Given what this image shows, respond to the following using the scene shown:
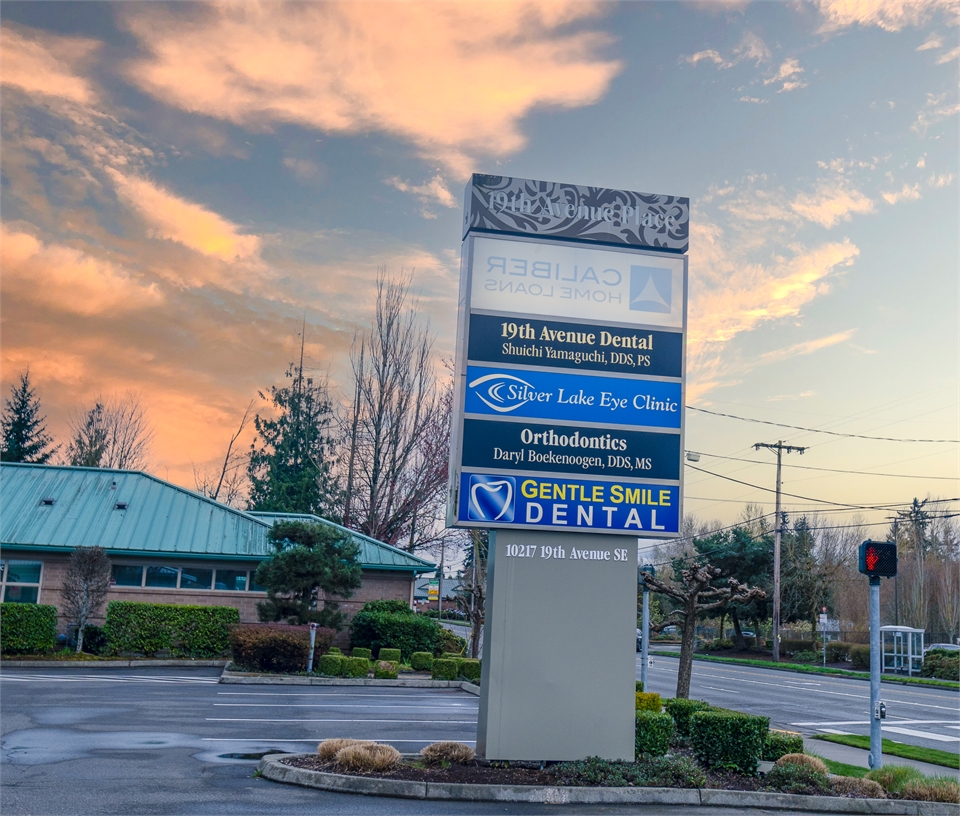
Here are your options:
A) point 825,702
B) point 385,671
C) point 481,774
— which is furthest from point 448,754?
point 825,702

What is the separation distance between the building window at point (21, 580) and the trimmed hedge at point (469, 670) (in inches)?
596

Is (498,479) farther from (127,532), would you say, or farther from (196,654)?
(127,532)

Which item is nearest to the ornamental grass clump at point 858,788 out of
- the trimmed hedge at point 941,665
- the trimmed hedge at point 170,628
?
the trimmed hedge at point 170,628

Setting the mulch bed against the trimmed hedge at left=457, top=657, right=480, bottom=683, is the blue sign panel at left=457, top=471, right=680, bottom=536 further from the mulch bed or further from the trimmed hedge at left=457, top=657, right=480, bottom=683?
the trimmed hedge at left=457, top=657, right=480, bottom=683

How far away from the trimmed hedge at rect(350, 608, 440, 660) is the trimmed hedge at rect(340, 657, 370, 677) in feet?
14.1

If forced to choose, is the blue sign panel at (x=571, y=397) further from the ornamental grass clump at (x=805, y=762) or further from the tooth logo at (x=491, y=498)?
the ornamental grass clump at (x=805, y=762)

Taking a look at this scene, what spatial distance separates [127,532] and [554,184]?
78.0ft

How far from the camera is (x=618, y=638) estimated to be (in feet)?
38.8

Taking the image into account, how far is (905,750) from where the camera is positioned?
661 inches

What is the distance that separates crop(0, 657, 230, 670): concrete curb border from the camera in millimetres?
24845

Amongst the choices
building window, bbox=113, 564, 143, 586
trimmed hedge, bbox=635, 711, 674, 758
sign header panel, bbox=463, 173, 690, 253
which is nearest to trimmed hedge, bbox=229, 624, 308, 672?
building window, bbox=113, 564, 143, 586

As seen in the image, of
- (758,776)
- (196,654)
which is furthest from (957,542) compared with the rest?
(758,776)

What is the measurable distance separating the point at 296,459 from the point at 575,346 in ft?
140

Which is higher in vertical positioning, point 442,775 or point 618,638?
point 618,638
